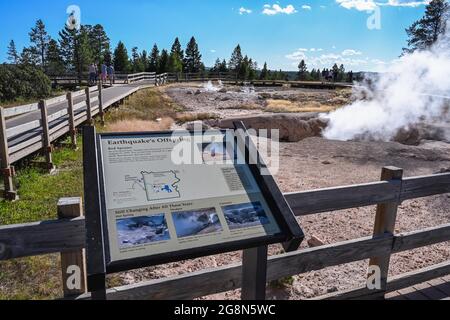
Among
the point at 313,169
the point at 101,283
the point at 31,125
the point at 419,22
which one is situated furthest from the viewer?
the point at 419,22

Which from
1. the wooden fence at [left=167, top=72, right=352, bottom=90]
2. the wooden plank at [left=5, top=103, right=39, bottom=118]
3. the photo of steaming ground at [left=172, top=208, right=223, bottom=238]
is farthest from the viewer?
the wooden fence at [left=167, top=72, right=352, bottom=90]

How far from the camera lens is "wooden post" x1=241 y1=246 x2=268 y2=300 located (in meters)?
2.18

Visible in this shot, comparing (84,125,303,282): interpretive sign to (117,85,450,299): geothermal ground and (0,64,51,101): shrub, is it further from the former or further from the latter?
(0,64,51,101): shrub

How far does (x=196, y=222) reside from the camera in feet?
6.67

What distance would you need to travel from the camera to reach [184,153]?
7.61 feet

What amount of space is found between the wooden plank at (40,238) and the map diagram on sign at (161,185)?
394mm

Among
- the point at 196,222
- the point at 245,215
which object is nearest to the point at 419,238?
the point at 245,215

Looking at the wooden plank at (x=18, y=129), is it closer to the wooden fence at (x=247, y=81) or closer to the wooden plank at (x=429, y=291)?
the wooden plank at (x=429, y=291)

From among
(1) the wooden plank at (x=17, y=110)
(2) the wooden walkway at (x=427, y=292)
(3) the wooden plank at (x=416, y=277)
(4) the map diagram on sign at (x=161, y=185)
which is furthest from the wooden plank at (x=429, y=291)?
(1) the wooden plank at (x=17, y=110)

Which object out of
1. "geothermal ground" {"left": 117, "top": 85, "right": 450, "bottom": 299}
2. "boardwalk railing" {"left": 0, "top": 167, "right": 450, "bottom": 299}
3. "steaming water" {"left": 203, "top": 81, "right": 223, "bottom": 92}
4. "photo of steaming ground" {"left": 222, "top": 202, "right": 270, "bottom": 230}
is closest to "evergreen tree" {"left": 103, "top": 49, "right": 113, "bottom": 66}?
"steaming water" {"left": 203, "top": 81, "right": 223, "bottom": 92}
